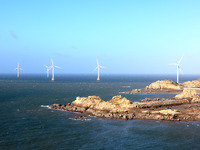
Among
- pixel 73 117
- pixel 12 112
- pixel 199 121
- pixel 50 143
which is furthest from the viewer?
pixel 12 112

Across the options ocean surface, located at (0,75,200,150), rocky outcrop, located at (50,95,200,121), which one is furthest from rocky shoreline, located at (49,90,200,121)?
ocean surface, located at (0,75,200,150)

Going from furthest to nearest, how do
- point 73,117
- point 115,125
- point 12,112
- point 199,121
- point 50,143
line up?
point 12,112, point 73,117, point 199,121, point 115,125, point 50,143

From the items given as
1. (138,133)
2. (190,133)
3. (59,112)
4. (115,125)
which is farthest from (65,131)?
(190,133)

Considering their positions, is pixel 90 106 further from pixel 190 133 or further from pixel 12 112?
pixel 190 133

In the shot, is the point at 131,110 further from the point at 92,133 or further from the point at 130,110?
the point at 92,133

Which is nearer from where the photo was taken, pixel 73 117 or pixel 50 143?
pixel 50 143

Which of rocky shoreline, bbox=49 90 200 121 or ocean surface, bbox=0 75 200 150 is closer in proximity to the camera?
ocean surface, bbox=0 75 200 150

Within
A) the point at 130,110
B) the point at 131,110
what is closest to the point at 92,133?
the point at 130,110

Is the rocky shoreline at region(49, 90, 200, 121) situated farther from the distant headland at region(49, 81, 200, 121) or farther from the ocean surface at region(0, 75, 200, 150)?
the ocean surface at region(0, 75, 200, 150)

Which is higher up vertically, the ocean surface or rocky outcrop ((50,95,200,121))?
rocky outcrop ((50,95,200,121))
